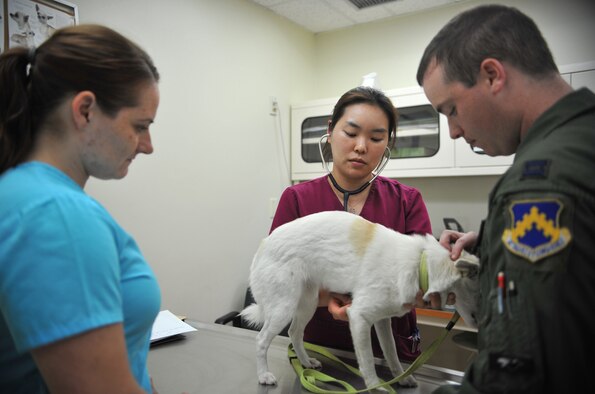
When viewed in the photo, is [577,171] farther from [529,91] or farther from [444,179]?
[444,179]

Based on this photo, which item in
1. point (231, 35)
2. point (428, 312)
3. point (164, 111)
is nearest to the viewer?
point (164, 111)

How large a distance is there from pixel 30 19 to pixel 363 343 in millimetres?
1974

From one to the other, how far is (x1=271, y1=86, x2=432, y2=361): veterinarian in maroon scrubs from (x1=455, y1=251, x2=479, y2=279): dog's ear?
50 centimetres

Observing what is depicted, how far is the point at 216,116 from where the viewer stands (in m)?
2.83

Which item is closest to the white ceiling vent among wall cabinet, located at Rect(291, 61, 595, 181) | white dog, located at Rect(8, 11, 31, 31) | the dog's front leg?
wall cabinet, located at Rect(291, 61, 595, 181)

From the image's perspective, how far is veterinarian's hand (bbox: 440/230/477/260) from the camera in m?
1.07

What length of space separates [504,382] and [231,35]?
9.41 ft

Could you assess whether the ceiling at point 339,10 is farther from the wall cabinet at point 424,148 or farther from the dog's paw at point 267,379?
the dog's paw at point 267,379

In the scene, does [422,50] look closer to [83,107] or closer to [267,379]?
[267,379]

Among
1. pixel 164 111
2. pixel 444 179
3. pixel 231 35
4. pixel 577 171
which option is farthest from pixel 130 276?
pixel 444 179

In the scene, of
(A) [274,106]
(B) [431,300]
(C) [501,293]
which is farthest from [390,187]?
(A) [274,106]

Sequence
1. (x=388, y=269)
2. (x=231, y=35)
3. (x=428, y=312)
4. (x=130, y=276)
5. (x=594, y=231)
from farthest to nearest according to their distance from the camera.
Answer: (x=231, y=35) → (x=428, y=312) → (x=388, y=269) → (x=130, y=276) → (x=594, y=231)

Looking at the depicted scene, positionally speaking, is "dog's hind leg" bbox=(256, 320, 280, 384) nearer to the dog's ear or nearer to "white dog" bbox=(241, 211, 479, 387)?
"white dog" bbox=(241, 211, 479, 387)

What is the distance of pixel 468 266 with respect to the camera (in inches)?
39.7
